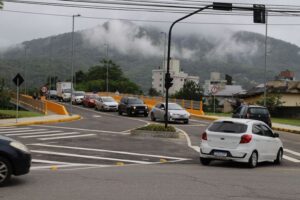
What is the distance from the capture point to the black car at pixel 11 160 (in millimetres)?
11404

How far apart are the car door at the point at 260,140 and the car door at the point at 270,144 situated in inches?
8.9

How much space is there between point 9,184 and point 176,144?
41.4 feet

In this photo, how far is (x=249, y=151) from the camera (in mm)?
16672

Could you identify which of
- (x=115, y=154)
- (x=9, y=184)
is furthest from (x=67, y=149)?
(x=9, y=184)

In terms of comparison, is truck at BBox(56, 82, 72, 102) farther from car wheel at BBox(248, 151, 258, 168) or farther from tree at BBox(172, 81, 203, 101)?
car wheel at BBox(248, 151, 258, 168)

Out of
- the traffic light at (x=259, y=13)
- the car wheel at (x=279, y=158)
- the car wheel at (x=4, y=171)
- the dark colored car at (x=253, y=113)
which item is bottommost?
the car wheel at (x=279, y=158)

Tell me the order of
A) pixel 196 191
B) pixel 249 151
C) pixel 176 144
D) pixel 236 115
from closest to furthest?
pixel 196 191
pixel 249 151
pixel 176 144
pixel 236 115

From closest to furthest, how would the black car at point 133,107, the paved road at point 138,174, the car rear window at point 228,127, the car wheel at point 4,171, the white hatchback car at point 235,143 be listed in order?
the paved road at point 138,174 → the car wheel at point 4,171 → the white hatchback car at point 235,143 → the car rear window at point 228,127 → the black car at point 133,107

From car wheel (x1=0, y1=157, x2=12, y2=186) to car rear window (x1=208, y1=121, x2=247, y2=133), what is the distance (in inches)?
297

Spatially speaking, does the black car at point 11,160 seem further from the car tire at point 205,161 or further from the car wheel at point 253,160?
the car wheel at point 253,160

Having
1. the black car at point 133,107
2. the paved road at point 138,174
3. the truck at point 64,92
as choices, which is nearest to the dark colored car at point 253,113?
the paved road at point 138,174

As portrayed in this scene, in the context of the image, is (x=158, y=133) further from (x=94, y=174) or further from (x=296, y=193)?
(x=296, y=193)

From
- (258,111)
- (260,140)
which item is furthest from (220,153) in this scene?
(258,111)

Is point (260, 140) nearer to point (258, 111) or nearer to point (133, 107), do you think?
point (258, 111)
